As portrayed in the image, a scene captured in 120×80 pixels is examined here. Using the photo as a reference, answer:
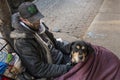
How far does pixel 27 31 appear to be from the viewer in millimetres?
3281

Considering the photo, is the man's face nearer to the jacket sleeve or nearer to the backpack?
the jacket sleeve

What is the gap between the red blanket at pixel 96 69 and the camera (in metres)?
3.29

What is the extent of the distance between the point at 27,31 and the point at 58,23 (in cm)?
369

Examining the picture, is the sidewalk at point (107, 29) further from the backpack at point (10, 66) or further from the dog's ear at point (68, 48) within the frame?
the backpack at point (10, 66)

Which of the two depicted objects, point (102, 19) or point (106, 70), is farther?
point (102, 19)

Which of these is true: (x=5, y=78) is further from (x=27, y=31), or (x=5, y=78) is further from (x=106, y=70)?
(x=106, y=70)

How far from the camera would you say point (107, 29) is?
6.45 m

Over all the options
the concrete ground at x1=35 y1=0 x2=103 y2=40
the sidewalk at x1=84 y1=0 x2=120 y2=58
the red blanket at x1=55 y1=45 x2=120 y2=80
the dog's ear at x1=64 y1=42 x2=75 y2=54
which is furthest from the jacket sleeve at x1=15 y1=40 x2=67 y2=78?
the concrete ground at x1=35 y1=0 x2=103 y2=40

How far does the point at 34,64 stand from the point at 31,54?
0.39 feet

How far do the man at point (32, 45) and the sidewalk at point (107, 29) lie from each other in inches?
82.8

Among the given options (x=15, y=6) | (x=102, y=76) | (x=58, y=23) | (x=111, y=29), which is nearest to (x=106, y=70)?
(x=102, y=76)

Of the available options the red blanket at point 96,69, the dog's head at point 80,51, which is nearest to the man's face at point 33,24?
the dog's head at point 80,51

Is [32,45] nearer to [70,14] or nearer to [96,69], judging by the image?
[96,69]

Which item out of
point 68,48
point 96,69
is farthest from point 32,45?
point 96,69
